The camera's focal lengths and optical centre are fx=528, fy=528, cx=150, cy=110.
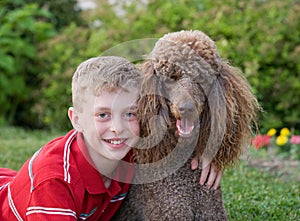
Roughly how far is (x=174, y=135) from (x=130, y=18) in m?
5.35

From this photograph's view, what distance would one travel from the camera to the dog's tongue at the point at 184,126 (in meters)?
2.57

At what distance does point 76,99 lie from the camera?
2.82m

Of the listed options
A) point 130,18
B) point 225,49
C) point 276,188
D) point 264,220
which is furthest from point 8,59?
point 264,220

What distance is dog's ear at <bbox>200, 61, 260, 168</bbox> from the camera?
2646 millimetres

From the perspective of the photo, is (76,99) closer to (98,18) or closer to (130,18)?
(130,18)

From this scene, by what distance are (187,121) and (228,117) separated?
238 mm

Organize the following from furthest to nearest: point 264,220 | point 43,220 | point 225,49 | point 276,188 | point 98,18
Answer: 1. point 98,18
2. point 225,49
3. point 276,188
4. point 264,220
5. point 43,220

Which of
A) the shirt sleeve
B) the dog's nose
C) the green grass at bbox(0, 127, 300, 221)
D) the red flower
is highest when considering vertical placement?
the dog's nose

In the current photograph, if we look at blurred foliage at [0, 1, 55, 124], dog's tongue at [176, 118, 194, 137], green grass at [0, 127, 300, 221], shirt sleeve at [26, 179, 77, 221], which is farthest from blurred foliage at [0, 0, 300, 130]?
shirt sleeve at [26, 179, 77, 221]

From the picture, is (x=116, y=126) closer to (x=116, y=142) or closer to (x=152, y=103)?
(x=116, y=142)

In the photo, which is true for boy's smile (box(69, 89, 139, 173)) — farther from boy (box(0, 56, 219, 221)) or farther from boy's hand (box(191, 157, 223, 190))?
boy's hand (box(191, 157, 223, 190))

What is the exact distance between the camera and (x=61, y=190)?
2.62 meters

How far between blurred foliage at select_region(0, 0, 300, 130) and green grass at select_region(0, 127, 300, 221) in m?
2.33

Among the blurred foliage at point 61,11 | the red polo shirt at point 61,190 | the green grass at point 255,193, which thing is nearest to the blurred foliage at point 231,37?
the blurred foliage at point 61,11
